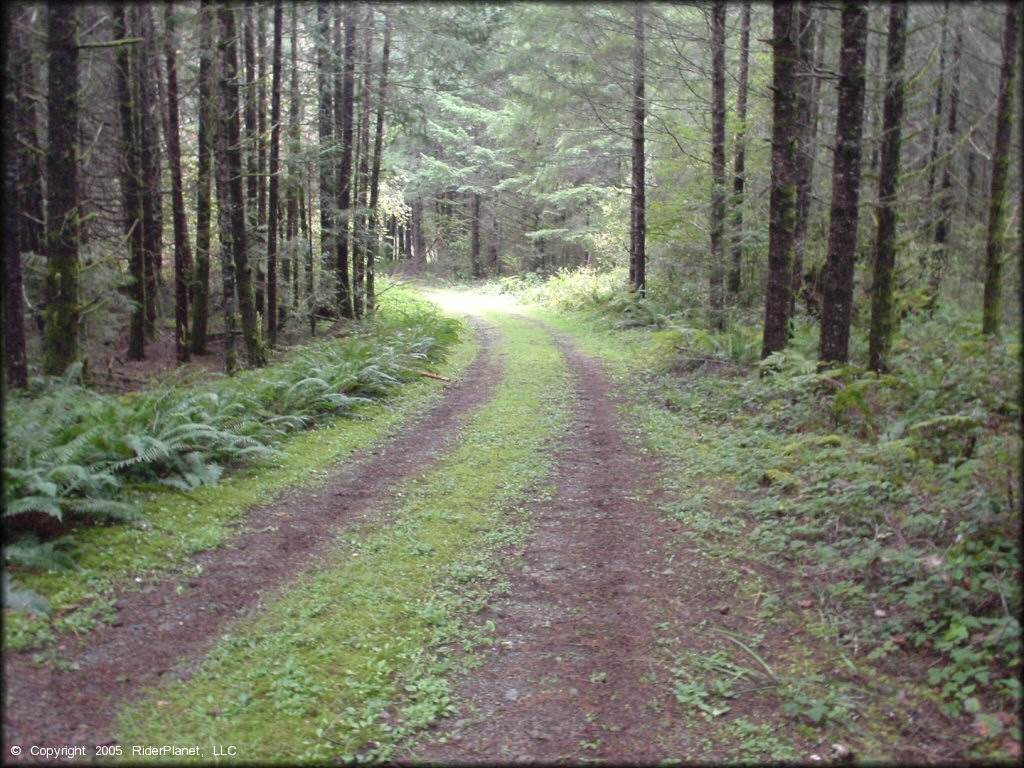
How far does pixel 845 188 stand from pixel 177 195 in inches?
513

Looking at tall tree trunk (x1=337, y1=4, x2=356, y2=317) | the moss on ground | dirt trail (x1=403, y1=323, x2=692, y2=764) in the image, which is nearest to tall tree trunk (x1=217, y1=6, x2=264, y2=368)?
tall tree trunk (x1=337, y1=4, x2=356, y2=317)

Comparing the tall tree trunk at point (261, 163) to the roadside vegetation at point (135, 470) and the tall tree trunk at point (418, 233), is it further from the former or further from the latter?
the tall tree trunk at point (418, 233)

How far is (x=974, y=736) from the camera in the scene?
3621 millimetres

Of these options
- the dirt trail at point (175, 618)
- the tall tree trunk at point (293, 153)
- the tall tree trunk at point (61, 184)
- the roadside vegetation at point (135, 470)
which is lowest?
the dirt trail at point (175, 618)

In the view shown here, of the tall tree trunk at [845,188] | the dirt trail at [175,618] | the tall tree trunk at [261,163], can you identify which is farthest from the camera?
the tall tree trunk at [261,163]

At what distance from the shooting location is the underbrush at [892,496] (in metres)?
4.27

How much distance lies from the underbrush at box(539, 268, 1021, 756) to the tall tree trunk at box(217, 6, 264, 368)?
27.7 ft

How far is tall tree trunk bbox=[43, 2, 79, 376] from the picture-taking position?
7992 mm

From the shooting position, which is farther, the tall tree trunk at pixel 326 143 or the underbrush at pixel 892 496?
the tall tree trunk at pixel 326 143

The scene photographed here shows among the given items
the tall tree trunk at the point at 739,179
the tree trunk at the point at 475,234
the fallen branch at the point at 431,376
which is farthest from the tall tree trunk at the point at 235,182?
the tree trunk at the point at 475,234

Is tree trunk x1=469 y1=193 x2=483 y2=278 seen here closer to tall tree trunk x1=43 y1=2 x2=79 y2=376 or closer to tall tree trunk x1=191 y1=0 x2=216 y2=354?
tall tree trunk x1=191 y1=0 x2=216 y2=354

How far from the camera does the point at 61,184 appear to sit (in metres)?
8.36

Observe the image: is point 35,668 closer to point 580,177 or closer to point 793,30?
point 793,30

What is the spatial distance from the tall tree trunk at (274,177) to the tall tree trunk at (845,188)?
10.6m
